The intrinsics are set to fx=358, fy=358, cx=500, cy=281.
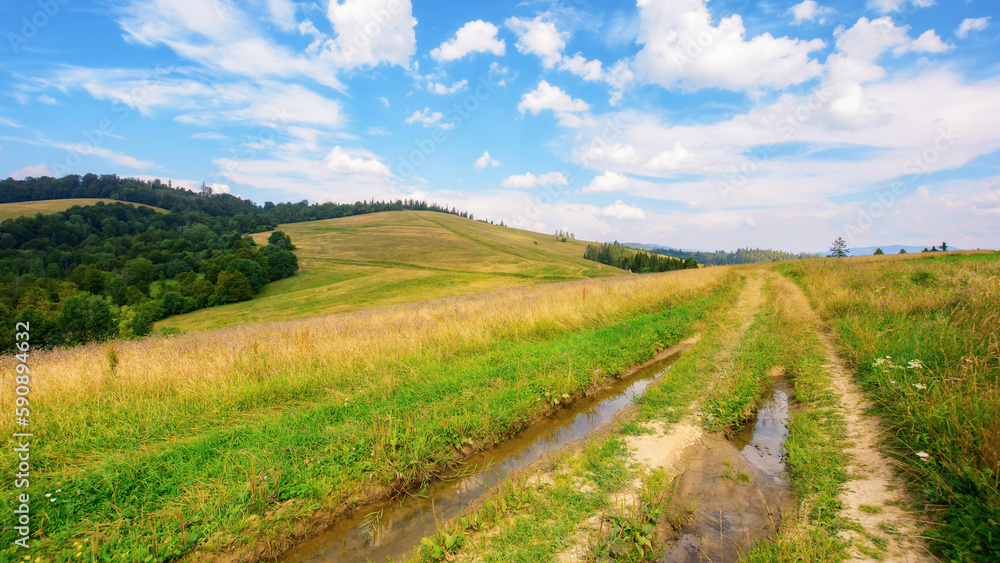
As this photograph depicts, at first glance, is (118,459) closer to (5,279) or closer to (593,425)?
(593,425)

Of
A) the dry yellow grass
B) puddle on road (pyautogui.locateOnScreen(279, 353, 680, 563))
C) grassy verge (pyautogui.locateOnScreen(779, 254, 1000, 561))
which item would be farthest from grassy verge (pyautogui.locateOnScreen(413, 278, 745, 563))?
the dry yellow grass

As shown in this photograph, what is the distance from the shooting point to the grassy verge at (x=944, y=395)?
2971 mm

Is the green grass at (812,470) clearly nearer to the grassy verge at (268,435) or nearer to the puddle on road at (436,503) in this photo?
the puddle on road at (436,503)

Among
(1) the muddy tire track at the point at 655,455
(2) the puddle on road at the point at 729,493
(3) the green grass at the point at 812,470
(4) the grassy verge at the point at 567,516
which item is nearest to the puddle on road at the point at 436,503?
(4) the grassy verge at the point at 567,516

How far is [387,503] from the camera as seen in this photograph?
4.74 meters

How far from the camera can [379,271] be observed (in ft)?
227

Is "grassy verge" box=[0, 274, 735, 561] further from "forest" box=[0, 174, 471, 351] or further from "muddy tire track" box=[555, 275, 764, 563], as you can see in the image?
"forest" box=[0, 174, 471, 351]

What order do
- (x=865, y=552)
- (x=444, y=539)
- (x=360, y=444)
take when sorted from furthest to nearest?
(x=360, y=444)
(x=444, y=539)
(x=865, y=552)

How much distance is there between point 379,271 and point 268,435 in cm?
6692

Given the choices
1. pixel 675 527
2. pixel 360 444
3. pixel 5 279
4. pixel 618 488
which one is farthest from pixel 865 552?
pixel 5 279

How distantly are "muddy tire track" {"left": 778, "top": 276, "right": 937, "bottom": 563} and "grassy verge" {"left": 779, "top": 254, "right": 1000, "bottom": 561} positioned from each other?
150mm

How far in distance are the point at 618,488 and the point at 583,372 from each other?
12.5 ft

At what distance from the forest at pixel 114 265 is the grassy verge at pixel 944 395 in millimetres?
46498

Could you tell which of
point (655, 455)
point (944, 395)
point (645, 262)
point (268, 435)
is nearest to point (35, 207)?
point (268, 435)
